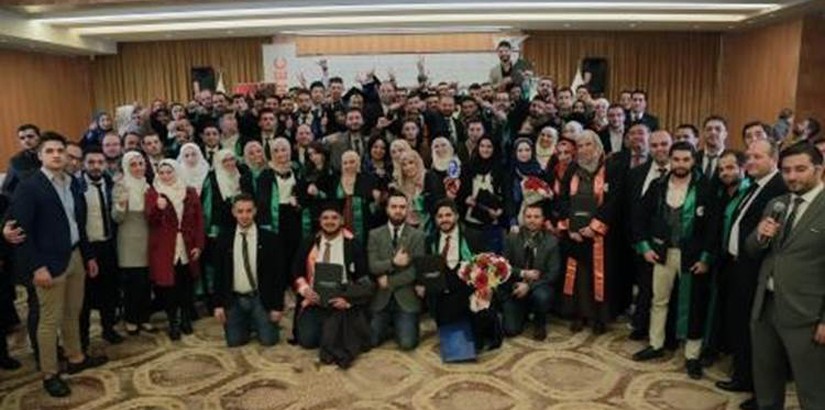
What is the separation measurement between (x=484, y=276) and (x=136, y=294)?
2476mm

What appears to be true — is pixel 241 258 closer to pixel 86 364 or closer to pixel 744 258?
pixel 86 364

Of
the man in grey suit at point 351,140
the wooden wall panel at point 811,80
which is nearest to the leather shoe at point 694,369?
the man in grey suit at point 351,140

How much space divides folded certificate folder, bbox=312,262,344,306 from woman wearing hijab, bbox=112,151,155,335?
4.14ft

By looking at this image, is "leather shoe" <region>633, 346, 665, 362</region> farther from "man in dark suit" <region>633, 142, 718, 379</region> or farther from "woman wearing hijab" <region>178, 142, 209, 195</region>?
"woman wearing hijab" <region>178, 142, 209, 195</region>

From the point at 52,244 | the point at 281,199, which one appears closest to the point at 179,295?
the point at 281,199

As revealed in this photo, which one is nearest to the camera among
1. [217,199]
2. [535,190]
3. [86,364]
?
[86,364]

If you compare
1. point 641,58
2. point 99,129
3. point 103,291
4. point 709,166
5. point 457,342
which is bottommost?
point 457,342

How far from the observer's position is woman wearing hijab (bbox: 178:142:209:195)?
494 cm

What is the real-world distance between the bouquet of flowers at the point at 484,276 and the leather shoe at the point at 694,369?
1222mm

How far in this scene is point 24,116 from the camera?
429 inches

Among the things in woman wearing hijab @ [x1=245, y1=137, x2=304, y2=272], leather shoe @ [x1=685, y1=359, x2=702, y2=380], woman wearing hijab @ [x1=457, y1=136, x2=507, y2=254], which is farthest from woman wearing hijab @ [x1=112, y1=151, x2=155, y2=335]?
leather shoe @ [x1=685, y1=359, x2=702, y2=380]

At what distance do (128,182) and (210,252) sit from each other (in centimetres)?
82

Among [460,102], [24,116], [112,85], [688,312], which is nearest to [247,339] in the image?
[688,312]

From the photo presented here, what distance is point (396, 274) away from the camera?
4.23 meters
